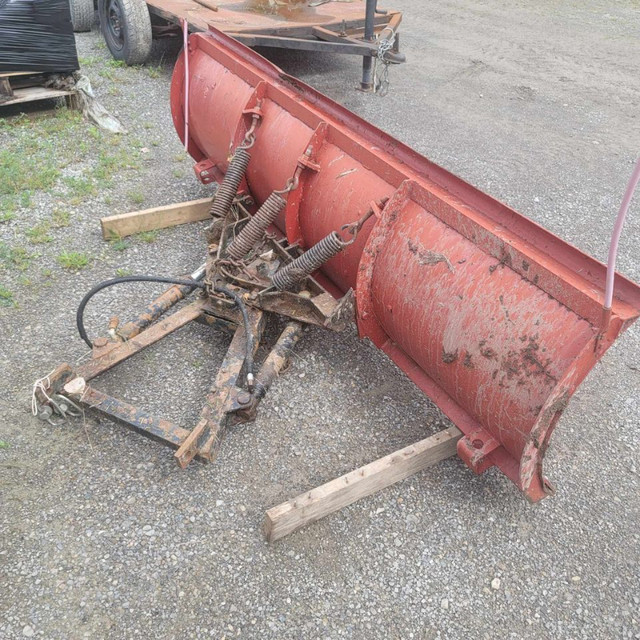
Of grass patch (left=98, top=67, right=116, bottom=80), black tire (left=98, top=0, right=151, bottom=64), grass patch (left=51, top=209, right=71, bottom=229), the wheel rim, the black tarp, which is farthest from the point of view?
the wheel rim

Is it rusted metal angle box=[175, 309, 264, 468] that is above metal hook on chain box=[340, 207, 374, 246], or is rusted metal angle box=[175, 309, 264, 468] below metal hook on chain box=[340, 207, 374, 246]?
below

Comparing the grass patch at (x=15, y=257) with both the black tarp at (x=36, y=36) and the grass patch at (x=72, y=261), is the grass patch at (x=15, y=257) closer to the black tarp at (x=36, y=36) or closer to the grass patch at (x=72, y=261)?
the grass patch at (x=72, y=261)

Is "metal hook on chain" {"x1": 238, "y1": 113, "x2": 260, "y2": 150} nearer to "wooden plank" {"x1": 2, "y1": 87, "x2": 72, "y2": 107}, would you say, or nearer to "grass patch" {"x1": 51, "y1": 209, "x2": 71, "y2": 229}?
"grass patch" {"x1": 51, "y1": 209, "x2": 71, "y2": 229}

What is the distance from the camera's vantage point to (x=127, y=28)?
5.95 metres

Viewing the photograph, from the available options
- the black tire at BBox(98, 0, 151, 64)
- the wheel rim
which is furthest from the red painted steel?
the wheel rim

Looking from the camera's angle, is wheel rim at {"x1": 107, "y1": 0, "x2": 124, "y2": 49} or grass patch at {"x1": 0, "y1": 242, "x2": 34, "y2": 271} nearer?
grass patch at {"x1": 0, "y1": 242, "x2": 34, "y2": 271}

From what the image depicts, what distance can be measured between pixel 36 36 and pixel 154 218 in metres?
2.27

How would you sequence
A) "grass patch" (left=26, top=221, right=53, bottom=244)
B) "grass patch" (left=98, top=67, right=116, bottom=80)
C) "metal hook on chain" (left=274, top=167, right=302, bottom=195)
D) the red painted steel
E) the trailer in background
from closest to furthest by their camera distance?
the red painted steel, "metal hook on chain" (left=274, top=167, right=302, bottom=195), "grass patch" (left=26, top=221, right=53, bottom=244), the trailer in background, "grass patch" (left=98, top=67, right=116, bottom=80)

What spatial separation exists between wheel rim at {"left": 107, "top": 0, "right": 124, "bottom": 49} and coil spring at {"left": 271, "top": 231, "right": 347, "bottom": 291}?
16.3ft

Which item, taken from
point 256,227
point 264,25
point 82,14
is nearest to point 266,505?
point 256,227

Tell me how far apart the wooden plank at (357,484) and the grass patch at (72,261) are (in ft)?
7.08

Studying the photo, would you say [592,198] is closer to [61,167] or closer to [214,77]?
[214,77]

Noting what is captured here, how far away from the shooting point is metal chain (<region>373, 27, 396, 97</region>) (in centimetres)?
592

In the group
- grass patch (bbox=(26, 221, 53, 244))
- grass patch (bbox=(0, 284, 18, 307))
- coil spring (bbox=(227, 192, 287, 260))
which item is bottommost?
grass patch (bbox=(0, 284, 18, 307))
